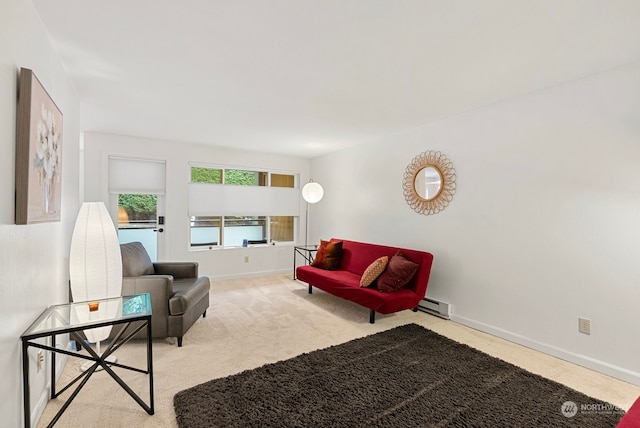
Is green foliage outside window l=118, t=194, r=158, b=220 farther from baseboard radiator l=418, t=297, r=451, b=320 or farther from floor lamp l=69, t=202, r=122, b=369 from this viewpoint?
baseboard radiator l=418, t=297, r=451, b=320

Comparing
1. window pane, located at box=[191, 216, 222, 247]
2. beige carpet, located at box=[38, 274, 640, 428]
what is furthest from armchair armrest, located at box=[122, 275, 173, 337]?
window pane, located at box=[191, 216, 222, 247]

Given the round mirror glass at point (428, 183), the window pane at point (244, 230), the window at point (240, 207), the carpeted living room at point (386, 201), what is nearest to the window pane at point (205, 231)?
the window at point (240, 207)

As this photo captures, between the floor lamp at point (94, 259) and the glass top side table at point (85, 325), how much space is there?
0.13m

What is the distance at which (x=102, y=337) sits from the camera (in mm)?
2295

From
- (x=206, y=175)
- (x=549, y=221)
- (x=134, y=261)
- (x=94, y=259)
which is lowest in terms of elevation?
(x=134, y=261)

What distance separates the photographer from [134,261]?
3.13 metres

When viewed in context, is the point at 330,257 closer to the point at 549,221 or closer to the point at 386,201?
the point at 386,201

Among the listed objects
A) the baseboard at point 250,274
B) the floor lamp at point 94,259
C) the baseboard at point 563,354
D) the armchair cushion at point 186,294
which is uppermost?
the floor lamp at point 94,259

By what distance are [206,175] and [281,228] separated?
179 cm

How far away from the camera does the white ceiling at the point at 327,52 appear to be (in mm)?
1684

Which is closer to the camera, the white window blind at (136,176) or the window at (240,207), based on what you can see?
the white window blind at (136,176)

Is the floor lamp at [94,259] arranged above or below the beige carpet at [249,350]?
above

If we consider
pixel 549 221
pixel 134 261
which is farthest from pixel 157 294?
pixel 549 221

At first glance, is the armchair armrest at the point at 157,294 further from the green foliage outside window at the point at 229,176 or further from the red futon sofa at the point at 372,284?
the green foliage outside window at the point at 229,176
